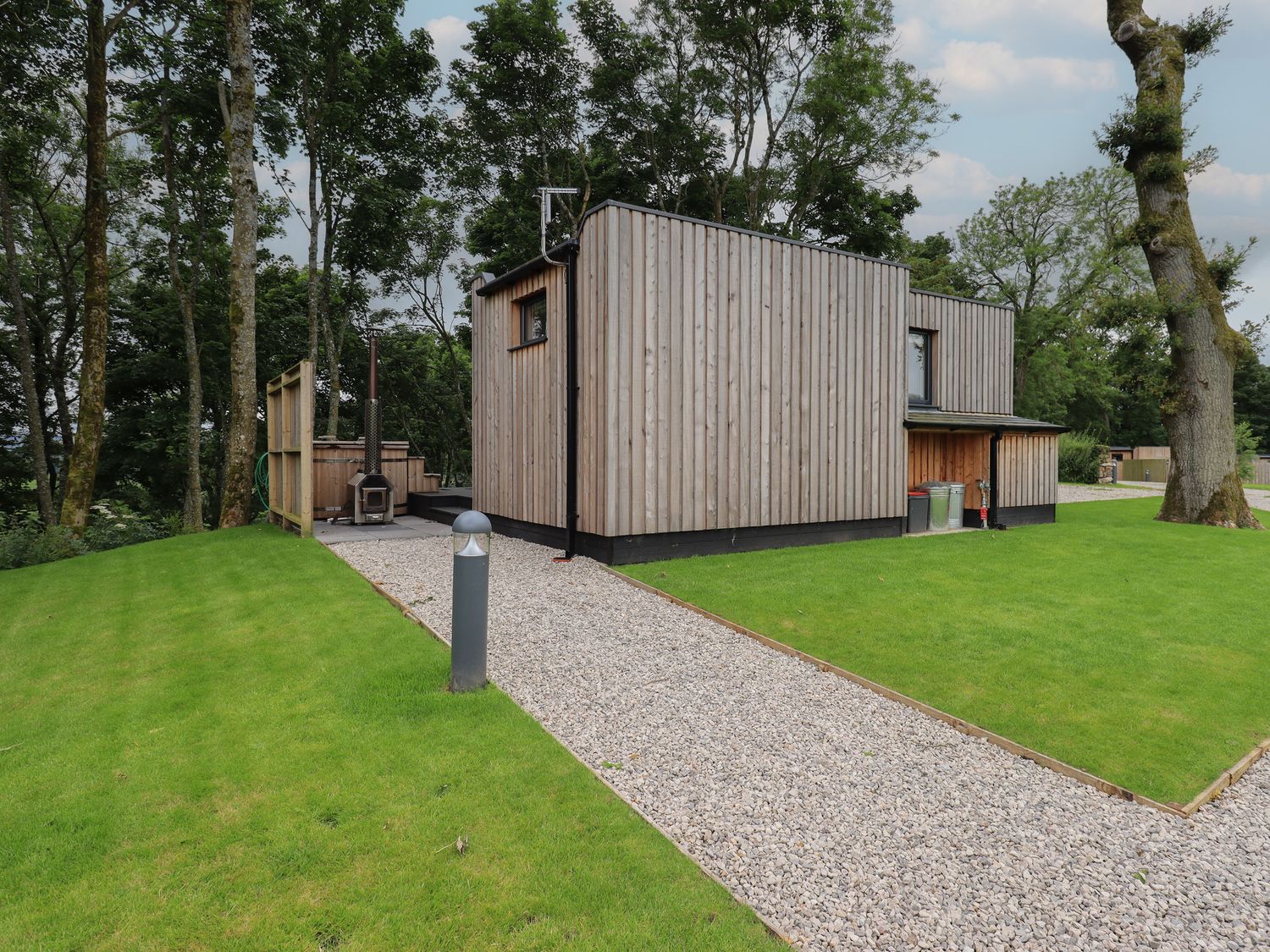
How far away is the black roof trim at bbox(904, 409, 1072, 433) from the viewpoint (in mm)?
9844

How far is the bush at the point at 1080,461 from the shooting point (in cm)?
2241

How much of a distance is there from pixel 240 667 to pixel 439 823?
2407 mm

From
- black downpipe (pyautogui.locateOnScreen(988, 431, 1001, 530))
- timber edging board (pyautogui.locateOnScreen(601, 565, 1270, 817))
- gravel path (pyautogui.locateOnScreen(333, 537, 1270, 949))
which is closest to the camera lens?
gravel path (pyautogui.locateOnScreen(333, 537, 1270, 949))

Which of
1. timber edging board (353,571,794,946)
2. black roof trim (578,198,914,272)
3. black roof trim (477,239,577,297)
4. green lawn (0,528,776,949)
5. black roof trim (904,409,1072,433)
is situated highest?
black roof trim (578,198,914,272)

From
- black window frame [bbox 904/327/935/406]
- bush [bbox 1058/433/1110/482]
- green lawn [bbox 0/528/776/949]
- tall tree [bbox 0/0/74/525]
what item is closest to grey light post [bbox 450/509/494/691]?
green lawn [bbox 0/528/776/949]

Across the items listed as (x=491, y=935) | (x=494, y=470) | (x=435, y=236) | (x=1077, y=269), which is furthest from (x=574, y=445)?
(x=1077, y=269)

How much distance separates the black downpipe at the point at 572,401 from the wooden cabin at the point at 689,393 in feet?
0.08

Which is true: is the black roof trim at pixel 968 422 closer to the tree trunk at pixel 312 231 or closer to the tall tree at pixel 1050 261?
the tree trunk at pixel 312 231

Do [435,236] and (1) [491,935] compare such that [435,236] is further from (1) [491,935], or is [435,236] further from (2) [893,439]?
Answer: (1) [491,935]

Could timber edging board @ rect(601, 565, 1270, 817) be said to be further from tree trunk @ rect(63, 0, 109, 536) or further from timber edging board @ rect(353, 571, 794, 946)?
tree trunk @ rect(63, 0, 109, 536)

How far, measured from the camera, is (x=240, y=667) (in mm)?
3967

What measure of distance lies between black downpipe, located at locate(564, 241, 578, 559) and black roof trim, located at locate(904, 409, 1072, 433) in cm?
546

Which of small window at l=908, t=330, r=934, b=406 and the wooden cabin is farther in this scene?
small window at l=908, t=330, r=934, b=406

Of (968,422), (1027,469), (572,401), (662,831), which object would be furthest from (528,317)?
(1027,469)
